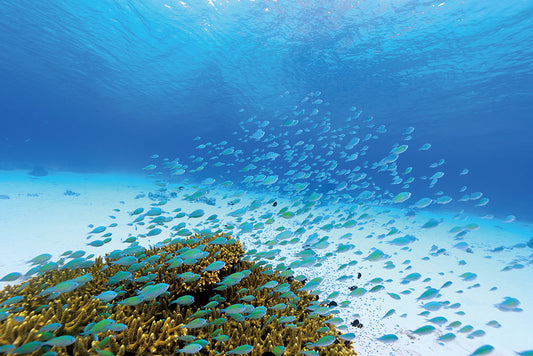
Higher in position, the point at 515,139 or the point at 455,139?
the point at 455,139

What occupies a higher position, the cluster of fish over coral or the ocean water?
the ocean water

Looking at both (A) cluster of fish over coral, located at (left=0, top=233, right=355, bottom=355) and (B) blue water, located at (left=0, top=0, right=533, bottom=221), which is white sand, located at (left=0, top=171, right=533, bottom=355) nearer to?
(A) cluster of fish over coral, located at (left=0, top=233, right=355, bottom=355)

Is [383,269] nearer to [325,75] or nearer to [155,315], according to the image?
[155,315]

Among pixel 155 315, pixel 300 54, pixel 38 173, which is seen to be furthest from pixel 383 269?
pixel 38 173

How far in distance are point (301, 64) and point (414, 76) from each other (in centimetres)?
1373

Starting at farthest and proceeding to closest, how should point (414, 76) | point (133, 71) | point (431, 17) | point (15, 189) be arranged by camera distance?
point (133, 71), point (414, 76), point (15, 189), point (431, 17)

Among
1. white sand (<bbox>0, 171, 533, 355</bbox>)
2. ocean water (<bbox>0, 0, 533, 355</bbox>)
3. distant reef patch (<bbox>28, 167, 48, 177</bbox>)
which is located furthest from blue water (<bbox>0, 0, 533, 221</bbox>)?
distant reef patch (<bbox>28, 167, 48, 177</bbox>)

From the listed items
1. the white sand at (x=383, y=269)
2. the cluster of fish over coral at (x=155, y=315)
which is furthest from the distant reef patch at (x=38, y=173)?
the cluster of fish over coral at (x=155, y=315)

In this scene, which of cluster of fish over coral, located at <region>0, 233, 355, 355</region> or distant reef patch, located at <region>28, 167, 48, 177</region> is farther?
distant reef patch, located at <region>28, 167, 48, 177</region>

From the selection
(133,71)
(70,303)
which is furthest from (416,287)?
(133,71)

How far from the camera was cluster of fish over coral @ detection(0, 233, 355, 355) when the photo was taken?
300 cm

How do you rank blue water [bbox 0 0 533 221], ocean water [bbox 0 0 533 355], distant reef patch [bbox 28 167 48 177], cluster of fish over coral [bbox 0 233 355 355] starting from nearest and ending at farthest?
cluster of fish over coral [bbox 0 233 355 355] → ocean water [bbox 0 0 533 355] → blue water [bbox 0 0 533 221] → distant reef patch [bbox 28 167 48 177]

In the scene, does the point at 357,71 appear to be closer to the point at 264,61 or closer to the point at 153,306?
the point at 264,61

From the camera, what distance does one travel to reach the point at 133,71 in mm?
36938
